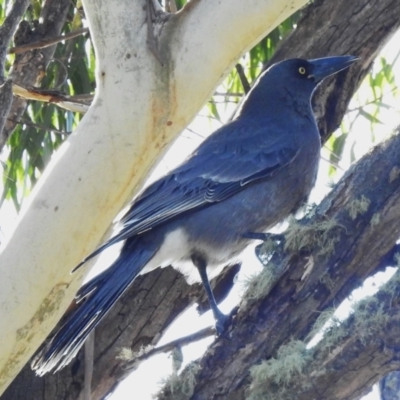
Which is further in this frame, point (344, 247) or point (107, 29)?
point (107, 29)

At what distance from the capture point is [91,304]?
3.25m

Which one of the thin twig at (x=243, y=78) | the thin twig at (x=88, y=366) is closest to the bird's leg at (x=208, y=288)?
the thin twig at (x=88, y=366)

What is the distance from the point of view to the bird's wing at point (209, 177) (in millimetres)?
3598

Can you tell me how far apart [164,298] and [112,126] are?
37.0 inches

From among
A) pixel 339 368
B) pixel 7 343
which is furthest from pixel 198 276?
pixel 339 368

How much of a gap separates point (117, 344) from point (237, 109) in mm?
1463

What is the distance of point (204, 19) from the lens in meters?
2.87

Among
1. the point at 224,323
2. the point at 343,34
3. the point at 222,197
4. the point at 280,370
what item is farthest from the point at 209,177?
the point at 280,370

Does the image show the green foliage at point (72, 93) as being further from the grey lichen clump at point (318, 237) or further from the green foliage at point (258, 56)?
the grey lichen clump at point (318, 237)

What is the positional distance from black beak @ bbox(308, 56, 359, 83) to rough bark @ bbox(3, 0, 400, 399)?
0.10 metres

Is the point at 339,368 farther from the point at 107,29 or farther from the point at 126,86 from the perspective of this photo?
the point at 107,29

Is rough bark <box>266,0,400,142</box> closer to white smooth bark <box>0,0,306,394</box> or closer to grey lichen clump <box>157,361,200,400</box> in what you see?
white smooth bark <box>0,0,306,394</box>

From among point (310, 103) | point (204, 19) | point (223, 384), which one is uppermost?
point (310, 103)

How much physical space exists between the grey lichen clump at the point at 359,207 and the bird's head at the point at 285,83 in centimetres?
128
